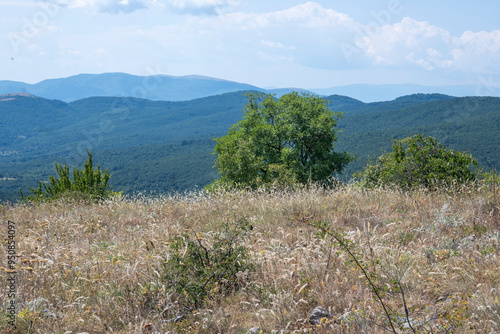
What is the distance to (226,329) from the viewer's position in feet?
11.8

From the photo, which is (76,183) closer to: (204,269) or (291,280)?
(204,269)

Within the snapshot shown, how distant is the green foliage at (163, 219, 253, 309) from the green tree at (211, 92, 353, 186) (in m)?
30.2

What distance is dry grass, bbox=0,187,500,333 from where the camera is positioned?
3.49 meters

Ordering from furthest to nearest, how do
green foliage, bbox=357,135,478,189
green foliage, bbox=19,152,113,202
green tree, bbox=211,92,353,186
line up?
green tree, bbox=211,92,353,186, green foliage, bbox=19,152,113,202, green foliage, bbox=357,135,478,189

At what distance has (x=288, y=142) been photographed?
39781mm

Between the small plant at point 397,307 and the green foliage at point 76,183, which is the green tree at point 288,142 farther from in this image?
the small plant at point 397,307

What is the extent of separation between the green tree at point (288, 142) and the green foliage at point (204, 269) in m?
30.2

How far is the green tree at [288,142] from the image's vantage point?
3591 cm

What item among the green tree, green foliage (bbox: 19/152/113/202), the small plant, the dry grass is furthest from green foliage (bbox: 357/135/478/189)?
the green tree

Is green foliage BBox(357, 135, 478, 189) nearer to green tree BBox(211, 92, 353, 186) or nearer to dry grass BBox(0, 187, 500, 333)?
dry grass BBox(0, 187, 500, 333)

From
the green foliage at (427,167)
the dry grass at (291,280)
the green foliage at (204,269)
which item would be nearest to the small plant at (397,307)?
the dry grass at (291,280)


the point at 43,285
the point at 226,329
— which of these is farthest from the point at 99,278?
the point at 226,329

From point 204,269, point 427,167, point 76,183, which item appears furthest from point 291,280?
point 76,183

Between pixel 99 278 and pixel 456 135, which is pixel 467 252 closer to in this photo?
pixel 99 278
